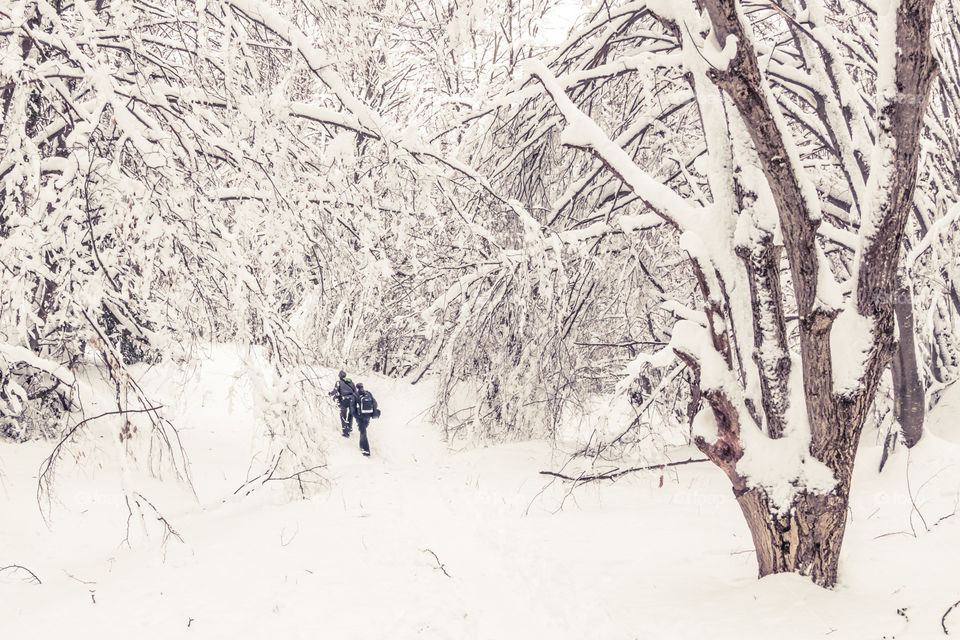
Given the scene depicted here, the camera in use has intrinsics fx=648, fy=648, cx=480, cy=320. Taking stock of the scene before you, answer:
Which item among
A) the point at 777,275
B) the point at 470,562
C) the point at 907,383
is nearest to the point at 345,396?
the point at 470,562

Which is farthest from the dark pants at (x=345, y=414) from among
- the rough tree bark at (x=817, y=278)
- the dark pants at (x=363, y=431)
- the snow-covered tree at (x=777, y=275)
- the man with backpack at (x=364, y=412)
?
the rough tree bark at (x=817, y=278)

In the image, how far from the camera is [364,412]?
11.4m

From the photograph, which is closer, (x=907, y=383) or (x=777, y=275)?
(x=777, y=275)

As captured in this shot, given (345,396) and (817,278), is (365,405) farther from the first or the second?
(817,278)

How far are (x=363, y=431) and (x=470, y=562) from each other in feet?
21.6

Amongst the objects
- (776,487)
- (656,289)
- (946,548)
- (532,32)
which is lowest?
(946,548)

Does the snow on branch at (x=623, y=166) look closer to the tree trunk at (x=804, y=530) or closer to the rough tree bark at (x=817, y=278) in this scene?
the rough tree bark at (x=817, y=278)

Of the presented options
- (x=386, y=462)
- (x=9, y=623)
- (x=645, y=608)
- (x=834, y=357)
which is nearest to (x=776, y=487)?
(x=834, y=357)

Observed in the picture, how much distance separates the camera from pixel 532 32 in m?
8.68

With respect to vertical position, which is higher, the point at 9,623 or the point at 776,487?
the point at 776,487

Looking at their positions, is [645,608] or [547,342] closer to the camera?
[645,608]

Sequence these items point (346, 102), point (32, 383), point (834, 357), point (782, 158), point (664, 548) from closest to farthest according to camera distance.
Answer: point (782, 158)
point (834, 357)
point (346, 102)
point (664, 548)
point (32, 383)

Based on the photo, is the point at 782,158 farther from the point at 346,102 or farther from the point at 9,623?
the point at 9,623

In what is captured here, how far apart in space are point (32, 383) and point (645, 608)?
6887 millimetres
